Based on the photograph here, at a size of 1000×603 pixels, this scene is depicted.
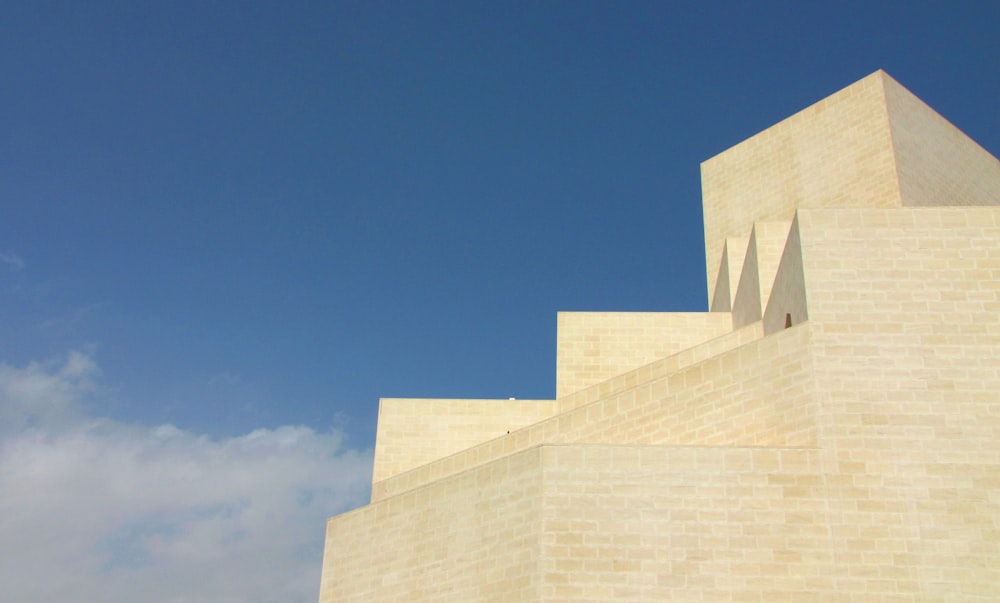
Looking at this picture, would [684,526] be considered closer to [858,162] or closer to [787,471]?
[787,471]

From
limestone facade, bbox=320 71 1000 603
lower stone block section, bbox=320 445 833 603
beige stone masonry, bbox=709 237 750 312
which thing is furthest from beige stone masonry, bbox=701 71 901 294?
lower stone block section, bbox=320 445 833 603

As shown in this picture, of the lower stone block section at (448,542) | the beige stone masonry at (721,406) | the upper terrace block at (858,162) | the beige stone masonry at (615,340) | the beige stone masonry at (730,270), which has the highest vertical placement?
the upper terrace block at (858,162)

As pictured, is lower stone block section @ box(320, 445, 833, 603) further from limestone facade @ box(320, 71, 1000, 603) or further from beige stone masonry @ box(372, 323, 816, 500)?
beige stone masonry @ box(372, 323, 816, 500)

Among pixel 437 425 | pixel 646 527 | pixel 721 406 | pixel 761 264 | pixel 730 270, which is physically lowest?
pixel 646 527

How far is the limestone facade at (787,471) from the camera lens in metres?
12.7

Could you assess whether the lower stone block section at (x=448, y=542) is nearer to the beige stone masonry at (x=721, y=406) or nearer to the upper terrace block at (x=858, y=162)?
the beige stone masonry at (x=721, y=406)

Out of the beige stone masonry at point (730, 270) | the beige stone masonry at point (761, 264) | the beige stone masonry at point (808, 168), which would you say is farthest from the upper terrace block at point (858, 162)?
the beige stone masonry at point (761, 264)

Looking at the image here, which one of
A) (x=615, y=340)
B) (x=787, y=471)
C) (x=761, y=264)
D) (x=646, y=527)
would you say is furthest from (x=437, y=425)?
(x=787, y=471)

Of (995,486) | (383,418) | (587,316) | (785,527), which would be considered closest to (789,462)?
(785,527)

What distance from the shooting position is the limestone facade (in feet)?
41.6

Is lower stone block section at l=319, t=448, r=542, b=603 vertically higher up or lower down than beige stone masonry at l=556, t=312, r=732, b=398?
Result: lower down

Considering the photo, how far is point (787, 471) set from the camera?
43.4ft

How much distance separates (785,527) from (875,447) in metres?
1.62

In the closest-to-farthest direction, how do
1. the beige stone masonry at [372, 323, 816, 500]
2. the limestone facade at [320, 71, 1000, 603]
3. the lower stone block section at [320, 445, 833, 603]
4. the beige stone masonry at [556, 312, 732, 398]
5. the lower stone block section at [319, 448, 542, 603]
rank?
1. the limestone facade at [320, 71, 1000, 603]
2. the lower stone block section at [320, 445, 833, 603]
3. the beige stone masonry at [372, 323, 816, 500]
4. the lower stone block section at [319, 448, 542, 603]
5. the beige stone masonry at [556, 312, 732, 398]
